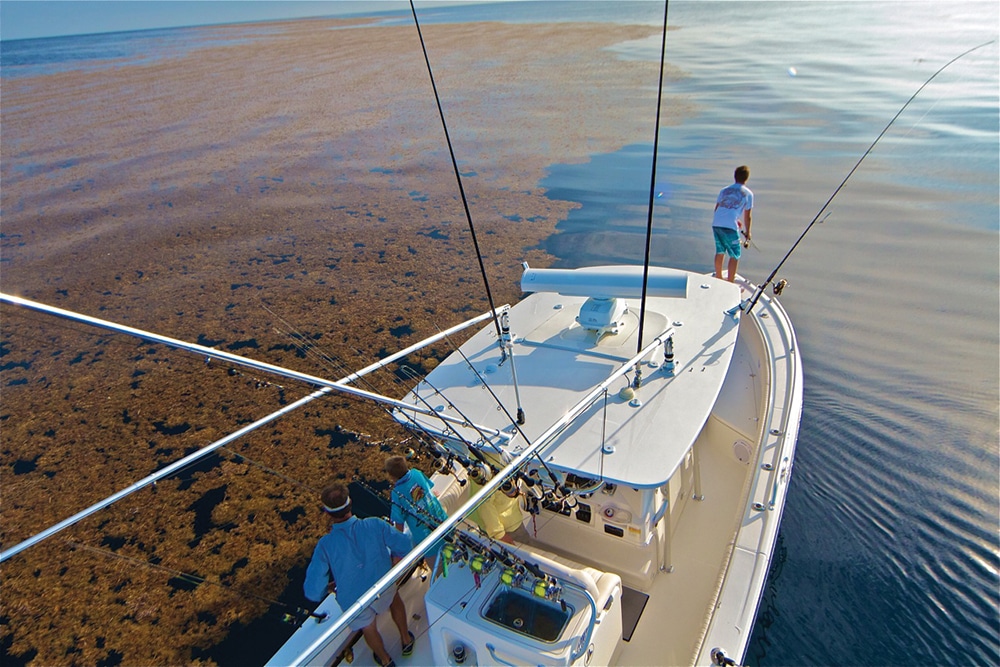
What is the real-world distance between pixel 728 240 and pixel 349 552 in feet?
16.6

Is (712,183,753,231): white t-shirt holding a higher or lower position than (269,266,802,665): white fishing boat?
higher

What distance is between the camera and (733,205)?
5996mm

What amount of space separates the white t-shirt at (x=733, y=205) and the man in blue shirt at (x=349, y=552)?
15.6 ft

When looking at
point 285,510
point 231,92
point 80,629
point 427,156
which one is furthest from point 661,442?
point 231,92

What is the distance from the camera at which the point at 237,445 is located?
21.7ft

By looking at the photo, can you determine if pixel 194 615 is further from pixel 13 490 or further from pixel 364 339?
pixel 364 339

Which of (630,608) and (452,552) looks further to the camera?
(630,608)

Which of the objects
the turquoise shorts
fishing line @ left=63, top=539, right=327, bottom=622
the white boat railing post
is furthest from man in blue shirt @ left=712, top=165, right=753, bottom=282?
fishing line @ left=63, top=539, right=327, bottom=622

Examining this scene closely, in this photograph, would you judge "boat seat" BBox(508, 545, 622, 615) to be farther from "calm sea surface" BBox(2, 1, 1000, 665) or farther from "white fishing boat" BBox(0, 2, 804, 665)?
"calm sea surface" BBox(2, 1, 1000, 665)

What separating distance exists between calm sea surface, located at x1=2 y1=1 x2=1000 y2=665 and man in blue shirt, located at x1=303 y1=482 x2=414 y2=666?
2.05 metres

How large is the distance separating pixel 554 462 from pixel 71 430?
22.8ft

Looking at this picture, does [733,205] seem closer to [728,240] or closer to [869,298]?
[728,240]

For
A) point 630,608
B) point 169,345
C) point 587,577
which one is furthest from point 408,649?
point 169,345

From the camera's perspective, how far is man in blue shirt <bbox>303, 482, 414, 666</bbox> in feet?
10.4
